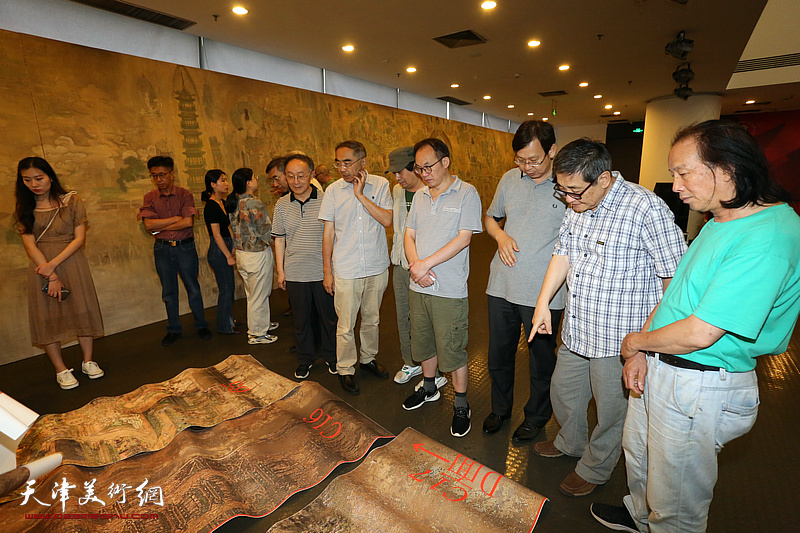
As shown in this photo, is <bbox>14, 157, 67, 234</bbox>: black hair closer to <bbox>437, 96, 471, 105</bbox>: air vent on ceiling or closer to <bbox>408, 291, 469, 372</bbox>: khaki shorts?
<bbox>408, 291, 469, 372</bbox>: khaki shorts

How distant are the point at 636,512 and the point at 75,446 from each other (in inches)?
114

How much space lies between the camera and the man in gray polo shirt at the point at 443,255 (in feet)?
7.62

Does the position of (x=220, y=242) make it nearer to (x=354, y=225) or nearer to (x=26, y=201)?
(x=26, y=201)

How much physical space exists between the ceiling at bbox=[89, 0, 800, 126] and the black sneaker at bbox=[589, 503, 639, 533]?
4.47m

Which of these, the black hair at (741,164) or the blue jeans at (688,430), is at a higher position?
the black hair at (741,164)

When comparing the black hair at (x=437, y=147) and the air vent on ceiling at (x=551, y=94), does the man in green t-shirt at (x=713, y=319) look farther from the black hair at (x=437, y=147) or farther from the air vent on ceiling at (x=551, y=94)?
the air vent on ceiling at (x=551, y=94)

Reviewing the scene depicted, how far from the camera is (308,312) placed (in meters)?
3.28

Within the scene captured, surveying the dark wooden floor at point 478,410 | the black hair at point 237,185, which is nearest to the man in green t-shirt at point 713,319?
the dark wooden floor at point 478,410

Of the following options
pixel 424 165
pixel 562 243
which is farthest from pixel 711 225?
pixel 424 165

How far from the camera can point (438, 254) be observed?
233 cm

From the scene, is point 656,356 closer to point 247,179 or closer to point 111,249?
point 247,179

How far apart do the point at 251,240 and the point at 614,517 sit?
135 inches

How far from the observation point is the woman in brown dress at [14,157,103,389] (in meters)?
3.01

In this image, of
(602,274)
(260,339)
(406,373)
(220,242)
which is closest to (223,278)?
(220,242)
